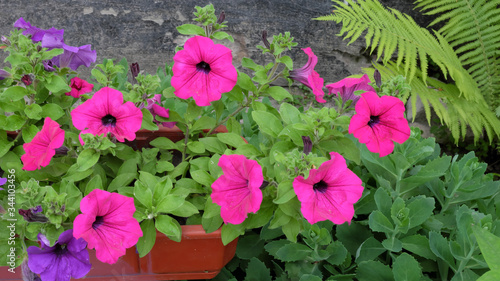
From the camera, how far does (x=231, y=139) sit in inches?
35.7

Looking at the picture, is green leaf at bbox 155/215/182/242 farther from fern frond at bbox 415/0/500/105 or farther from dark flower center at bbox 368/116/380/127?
fern frond at bbox 415/0/500/105

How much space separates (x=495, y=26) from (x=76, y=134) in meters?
2.83

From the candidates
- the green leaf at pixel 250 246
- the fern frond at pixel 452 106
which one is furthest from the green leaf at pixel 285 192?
the fern frond at pixel 452 106

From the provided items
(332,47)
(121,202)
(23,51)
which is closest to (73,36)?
(332,47)

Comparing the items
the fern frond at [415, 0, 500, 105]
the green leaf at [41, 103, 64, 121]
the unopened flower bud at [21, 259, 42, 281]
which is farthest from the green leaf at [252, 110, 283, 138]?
the fern frond at [415, 0, 500, 105]

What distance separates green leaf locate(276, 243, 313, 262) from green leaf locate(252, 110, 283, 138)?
26cm

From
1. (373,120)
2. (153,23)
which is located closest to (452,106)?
(153,23)

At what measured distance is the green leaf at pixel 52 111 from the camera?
0.91m

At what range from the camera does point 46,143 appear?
825 mm

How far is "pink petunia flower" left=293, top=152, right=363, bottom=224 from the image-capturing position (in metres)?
0.73

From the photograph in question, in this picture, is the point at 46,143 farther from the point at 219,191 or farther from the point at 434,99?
the point at 434,99

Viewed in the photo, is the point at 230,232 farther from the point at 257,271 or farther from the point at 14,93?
the point at 14,93

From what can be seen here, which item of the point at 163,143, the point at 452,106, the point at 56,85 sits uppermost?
the point at 56,85

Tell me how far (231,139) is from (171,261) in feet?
0.93
